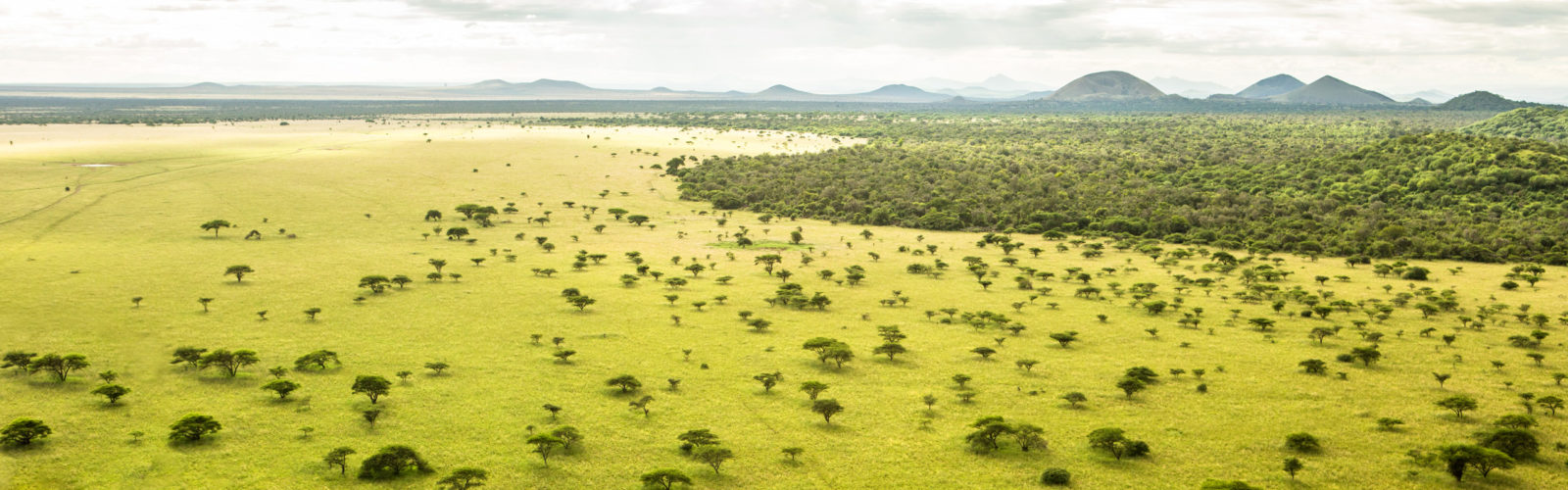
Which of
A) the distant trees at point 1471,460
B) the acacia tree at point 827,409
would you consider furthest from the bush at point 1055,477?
the distant trees at point 1471,460

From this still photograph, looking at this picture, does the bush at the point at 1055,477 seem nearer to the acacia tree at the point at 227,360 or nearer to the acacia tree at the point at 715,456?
the acacia tree at the point at 715,456

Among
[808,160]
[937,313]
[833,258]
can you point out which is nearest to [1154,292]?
[937,313]

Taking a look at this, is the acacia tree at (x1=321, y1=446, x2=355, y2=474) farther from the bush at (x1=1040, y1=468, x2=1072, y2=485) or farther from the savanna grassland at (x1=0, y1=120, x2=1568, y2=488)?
the bush at (x1=1040, y1=468, x2=1072, y2=485)

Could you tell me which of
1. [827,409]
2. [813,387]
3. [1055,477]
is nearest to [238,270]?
[813,387]

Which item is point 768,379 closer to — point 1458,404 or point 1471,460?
point 1471,460

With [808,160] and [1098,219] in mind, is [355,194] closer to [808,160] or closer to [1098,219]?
[808,160]

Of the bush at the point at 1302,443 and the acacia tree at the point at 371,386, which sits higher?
the acacia tree at the point at 371,386
